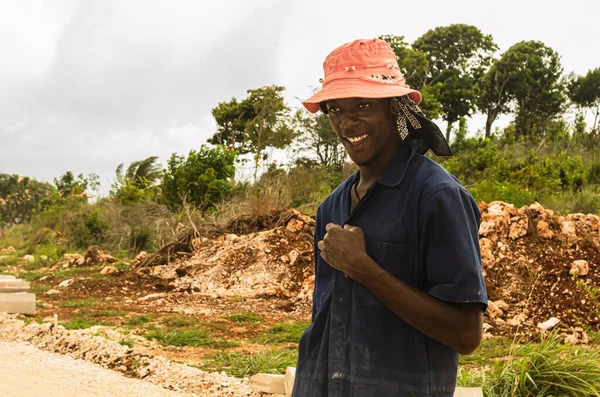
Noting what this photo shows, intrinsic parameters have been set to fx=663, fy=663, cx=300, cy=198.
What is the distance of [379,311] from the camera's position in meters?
1.36

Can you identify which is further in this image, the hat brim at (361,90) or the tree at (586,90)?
the tree at (586,90)

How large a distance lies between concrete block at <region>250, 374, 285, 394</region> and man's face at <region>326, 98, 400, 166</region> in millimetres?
3025

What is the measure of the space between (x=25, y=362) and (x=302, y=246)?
6458 mm

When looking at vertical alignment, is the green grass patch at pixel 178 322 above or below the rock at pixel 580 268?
below

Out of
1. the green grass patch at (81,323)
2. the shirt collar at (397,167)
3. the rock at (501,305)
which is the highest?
the shirt collar at (397,167)

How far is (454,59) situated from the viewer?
1251 inches

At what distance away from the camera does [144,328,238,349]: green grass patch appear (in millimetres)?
6426

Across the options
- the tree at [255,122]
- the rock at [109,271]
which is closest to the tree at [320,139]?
the tree at [255,122]

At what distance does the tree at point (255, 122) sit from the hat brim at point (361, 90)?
21293 millimetres

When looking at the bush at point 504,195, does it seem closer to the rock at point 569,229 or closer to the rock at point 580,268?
the rock at point 569,229

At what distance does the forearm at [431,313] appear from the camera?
1288mm

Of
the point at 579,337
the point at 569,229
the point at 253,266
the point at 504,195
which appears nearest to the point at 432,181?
the point at 579,337

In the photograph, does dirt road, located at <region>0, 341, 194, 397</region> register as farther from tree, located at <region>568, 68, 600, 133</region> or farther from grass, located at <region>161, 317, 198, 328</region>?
tree, located at <region>568, 68, 600, 133</region>

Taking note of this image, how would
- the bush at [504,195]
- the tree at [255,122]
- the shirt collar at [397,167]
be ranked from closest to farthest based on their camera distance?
the shirt collar at [397,167] < the bush at [504,195] < the tree at [255,122]
